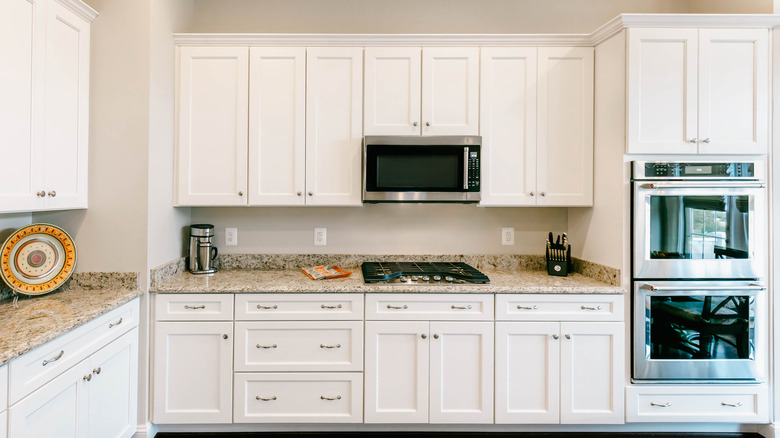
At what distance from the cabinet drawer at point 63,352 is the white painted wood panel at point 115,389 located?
6 centimetres

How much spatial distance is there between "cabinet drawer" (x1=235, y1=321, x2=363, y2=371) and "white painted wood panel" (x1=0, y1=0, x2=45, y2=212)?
113cm

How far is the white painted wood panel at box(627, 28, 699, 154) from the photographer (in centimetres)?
216

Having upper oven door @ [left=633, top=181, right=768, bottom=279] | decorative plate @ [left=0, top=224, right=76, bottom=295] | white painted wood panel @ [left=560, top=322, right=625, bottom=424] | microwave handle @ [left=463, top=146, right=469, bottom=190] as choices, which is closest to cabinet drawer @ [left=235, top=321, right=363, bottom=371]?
decorative plate @ [left=0, top=224, right=76, bottom=295]

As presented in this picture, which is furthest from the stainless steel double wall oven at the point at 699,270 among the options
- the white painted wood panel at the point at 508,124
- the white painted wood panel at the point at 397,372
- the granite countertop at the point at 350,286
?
the white painted wood panel at the point at 397,372

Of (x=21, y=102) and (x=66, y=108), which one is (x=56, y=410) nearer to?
(x=21, y=102)

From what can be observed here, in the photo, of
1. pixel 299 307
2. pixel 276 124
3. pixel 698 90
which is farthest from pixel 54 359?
pixel 698 90

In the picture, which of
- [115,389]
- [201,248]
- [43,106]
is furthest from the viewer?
[201,248]

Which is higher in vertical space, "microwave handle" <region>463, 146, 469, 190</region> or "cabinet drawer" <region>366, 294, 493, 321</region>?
"microwave handle" <region>463, 146, 469, 190</region>

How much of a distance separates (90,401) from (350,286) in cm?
127

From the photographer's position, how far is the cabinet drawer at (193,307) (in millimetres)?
2158

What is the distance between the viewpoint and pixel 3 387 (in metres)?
1.26

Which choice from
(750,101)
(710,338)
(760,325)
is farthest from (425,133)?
(760,325)

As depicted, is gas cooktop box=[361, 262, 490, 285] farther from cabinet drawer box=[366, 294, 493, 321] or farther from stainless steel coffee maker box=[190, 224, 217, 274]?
stainless steel coffee maker box=[190, 224, 217, 274]

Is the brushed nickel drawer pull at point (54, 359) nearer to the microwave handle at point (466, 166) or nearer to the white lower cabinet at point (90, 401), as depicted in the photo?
the white lower cabinet at point (90, 401)
